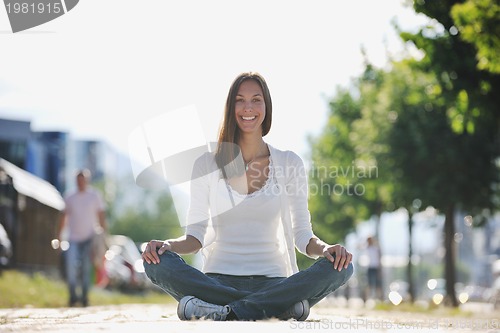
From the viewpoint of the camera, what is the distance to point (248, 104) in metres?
5.96

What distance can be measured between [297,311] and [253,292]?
0.29 m

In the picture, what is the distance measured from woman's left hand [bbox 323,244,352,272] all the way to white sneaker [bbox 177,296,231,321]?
649mm

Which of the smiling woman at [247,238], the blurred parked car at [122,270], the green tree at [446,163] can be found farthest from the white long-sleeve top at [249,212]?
the green tree at [446,163]

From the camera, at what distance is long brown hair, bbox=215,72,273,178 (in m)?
6.02

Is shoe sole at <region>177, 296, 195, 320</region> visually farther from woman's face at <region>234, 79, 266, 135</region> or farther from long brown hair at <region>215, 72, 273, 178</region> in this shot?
woman's face at <region>234, 79, 266, 135</region>

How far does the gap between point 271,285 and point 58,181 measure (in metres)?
61.6

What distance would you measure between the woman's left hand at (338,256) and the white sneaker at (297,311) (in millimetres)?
354

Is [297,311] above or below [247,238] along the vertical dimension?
below

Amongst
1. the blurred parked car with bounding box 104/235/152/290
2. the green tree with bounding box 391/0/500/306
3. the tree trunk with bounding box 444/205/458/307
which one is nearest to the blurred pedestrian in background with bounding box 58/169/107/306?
the blurred parked car with bounding box 104/235/152/290

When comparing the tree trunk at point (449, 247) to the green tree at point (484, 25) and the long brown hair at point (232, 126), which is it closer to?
the green tree at point (484, 25)

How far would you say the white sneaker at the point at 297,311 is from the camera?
5707 mm

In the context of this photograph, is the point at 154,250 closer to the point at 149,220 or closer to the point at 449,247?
the point at 449,247

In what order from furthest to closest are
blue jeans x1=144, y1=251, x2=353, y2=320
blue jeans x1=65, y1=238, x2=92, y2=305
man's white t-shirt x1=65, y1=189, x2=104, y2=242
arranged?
1. blue jeans x1=65, y1=238, x2=92, y2=305
2. man's white t-shirt x1=65, y1=189, x2=104, y2=242
3. blue jeans x1=144, y1=251, x2=353, y2=320

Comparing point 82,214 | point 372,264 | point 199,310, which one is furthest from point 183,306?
point 372,264
